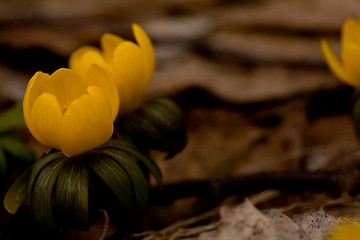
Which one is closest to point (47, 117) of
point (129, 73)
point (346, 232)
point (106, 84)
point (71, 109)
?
point (71, 109)

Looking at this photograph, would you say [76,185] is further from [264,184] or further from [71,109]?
[264,184]

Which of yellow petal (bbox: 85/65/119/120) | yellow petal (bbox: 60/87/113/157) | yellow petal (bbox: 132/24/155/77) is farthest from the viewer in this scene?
yellow petal (bbox: 132/24/155/77)

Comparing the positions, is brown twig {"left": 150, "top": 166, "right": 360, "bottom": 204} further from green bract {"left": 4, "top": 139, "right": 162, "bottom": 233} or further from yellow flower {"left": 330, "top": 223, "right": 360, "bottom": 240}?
yellow flower {"left": 330, "top": 223, "right": 360, "bottom": 240}

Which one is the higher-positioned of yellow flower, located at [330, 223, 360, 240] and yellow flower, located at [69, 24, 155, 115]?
yellow flower, located at [69, 24, 155, 115]

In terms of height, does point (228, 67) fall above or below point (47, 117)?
below

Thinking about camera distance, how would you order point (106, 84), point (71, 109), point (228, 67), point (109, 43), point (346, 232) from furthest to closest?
point (228, 67)
point (109, 43)
point (106, 84)
point (71, 109)
point (346, 232)

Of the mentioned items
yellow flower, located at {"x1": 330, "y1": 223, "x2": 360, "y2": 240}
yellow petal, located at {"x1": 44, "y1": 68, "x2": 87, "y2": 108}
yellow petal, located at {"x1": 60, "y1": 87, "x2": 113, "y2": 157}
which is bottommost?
yellow flower, located at {"x1": 330, "y1": 223, "x2": 360, "y2": 240}

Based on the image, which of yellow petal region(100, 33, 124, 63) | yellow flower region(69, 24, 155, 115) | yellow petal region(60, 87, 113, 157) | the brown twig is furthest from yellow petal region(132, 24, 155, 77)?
the brown twig
